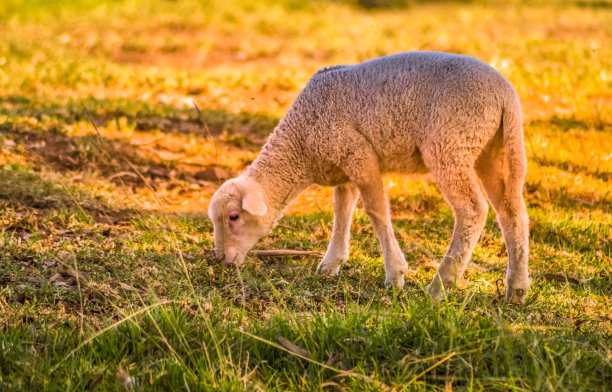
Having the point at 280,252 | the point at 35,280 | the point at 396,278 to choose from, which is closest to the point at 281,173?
the point at 280,252

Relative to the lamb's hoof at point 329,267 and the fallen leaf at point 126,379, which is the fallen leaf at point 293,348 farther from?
the lamb's hoof at point 329,267

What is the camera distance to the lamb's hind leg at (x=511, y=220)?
13.4ft

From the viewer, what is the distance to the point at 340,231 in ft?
15.9

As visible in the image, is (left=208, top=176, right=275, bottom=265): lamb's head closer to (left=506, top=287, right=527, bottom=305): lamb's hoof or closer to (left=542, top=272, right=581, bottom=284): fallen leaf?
(left=506, top=287, right=527, bottom=305): lamb's hoof

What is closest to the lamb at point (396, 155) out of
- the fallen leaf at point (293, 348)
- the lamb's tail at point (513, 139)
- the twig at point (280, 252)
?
the lamb's tail at point (513, 139)

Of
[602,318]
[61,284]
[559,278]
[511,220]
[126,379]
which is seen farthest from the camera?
[559,278]

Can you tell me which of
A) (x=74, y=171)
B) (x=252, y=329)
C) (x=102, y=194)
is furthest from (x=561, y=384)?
(x=74, y=171)

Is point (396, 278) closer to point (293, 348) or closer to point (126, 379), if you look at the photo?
point (293, 348)

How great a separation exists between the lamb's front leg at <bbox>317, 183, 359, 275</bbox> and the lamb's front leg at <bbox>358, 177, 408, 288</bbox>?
0.41 metres

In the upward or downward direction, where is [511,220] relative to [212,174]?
upward

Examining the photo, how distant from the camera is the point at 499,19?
622 inches

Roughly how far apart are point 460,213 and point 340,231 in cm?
108

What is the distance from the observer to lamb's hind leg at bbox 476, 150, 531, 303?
4.08m

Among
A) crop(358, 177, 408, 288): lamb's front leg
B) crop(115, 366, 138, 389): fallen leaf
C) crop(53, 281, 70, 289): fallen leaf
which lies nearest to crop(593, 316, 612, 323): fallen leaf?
crop(358, 177, 408, 288): lamb's front leg
